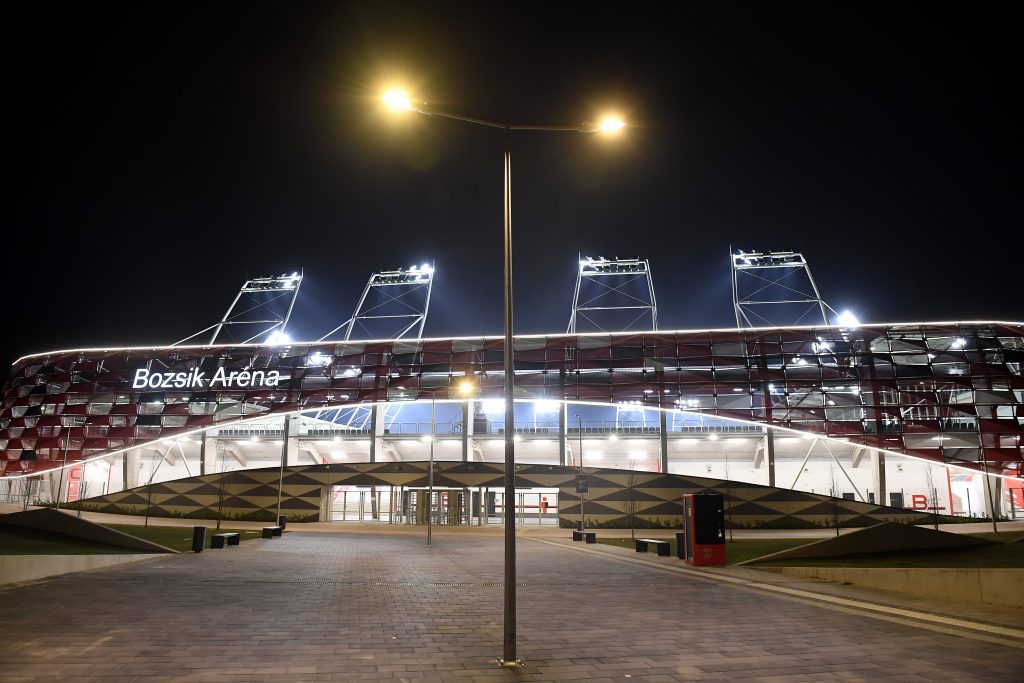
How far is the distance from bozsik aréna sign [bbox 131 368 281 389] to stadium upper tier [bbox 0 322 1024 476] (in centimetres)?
11

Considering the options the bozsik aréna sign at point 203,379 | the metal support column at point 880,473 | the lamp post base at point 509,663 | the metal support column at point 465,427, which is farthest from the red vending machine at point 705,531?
the bozsik aréna sign at point 203,379

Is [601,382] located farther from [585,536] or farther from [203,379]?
[203,379]

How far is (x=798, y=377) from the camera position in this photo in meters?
46.1

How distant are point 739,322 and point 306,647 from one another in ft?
151

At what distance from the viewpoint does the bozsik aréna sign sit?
173 ft

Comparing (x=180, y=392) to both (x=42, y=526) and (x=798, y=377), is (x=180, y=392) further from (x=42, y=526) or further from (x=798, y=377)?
(x=798, y=377)

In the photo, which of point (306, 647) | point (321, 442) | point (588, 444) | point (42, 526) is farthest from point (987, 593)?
point (321, 442)

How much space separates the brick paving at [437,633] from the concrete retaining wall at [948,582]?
249cm

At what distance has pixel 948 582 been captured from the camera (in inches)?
479

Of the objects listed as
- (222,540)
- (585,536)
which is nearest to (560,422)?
(585,536)

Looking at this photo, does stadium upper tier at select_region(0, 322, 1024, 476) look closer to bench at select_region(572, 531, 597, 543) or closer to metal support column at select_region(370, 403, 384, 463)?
metal support column at select_region(370, 403, 384, 463)

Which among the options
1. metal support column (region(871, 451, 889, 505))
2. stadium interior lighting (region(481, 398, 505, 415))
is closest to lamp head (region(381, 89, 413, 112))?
stadium interior lighting (region(481, 398, 505, 415))

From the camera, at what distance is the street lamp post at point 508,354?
7.88 meters

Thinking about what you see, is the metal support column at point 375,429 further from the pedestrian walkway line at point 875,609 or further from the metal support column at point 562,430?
the pedestrian walkway line at point 875,609
